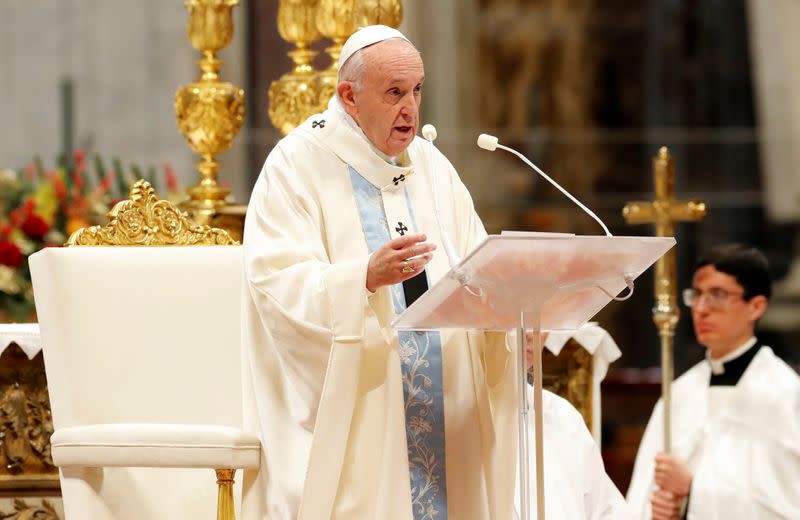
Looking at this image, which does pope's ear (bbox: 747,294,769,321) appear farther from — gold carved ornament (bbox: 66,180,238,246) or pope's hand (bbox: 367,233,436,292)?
pope's hand (bbox: 367,233,436,292)

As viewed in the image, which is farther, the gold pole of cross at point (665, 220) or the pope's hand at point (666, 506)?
the gold pole of cross at point (665, 220)

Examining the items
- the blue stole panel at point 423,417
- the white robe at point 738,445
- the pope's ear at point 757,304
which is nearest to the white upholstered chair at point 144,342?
the blue stole panel at point 423,417

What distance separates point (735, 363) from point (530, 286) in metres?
2.86

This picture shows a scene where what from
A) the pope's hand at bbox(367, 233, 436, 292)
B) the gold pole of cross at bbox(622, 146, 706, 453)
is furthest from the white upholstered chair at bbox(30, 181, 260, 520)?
the gold pole of cross at bbox(622, 146, 706, 453)

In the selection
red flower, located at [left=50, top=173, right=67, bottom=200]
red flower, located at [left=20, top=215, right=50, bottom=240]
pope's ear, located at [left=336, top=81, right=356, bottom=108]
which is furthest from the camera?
red flower, located at [left=50, top=173, right=67, bottom=200]

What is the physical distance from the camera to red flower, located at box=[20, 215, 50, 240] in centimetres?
720

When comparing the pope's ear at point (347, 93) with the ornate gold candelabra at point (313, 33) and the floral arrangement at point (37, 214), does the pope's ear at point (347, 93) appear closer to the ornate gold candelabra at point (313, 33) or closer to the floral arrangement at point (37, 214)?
the ornate gold candelabra at point (313, 33)

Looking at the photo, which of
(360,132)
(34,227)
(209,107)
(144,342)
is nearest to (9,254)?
(34,227)

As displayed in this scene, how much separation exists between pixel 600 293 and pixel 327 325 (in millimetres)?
757

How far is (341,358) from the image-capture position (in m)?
4.68

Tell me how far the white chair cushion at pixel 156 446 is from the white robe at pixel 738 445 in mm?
2527

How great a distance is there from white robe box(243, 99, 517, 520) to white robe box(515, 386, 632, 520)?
60 cm

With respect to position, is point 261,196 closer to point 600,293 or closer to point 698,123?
point 600,293

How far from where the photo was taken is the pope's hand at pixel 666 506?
6.78m
